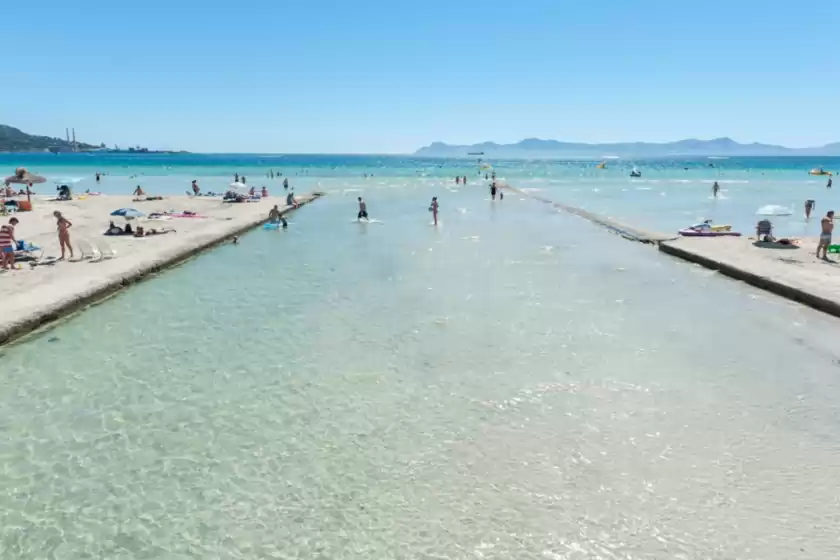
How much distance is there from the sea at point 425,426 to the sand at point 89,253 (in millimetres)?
611

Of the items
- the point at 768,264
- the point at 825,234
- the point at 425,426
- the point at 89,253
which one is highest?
the point at 825,234

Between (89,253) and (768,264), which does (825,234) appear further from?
(89,253)

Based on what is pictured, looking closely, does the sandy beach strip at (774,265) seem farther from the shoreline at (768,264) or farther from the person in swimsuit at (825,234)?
the person in swimsuit at (825,234)

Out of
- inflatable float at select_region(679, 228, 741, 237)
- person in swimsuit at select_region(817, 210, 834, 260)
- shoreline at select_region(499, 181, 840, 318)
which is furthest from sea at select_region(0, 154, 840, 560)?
inflatable float at select_region(679, 228, 741, 237)

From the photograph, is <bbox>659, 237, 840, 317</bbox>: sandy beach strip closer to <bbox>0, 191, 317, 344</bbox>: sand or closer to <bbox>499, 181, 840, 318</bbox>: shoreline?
<bbox>499, 181, 840, 318</bbox>: shoreline

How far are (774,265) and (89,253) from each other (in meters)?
21.4

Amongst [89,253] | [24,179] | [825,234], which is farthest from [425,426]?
[24,179]

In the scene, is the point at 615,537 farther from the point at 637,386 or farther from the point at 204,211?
the point at 204,211

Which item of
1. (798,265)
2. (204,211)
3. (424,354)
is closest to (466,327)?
(424,354)

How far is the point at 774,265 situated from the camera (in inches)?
774

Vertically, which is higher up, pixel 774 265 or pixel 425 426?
pixel 774 265

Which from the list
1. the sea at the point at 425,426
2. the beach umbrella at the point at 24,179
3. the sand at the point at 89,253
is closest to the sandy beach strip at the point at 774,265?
the sea at the point at 425,426

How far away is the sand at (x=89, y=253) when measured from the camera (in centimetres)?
1406

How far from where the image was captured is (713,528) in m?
6.50
